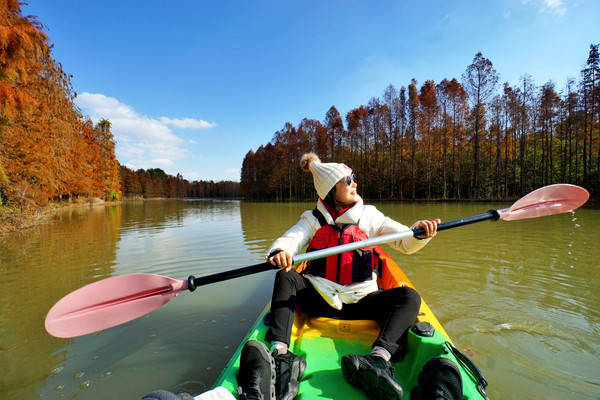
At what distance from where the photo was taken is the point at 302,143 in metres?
32.8

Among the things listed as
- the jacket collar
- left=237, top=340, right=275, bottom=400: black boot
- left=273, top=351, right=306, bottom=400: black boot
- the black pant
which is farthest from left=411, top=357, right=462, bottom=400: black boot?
the jacket collar

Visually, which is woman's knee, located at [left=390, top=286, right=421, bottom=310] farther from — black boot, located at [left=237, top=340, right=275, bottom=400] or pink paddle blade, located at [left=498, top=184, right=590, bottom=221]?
pink paddle blade, located at [left=498, top=184, right=590, bottom=221]

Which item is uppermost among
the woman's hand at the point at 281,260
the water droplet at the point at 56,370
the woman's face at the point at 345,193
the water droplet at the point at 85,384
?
the woman's face at the point at 345,193

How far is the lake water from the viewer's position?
6.10 ft

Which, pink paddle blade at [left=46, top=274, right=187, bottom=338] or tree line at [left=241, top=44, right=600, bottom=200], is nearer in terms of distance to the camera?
pink paddle blade at [left=46, top=274, right=187, bottom=338]

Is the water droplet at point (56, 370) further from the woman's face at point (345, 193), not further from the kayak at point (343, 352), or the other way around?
the woman's face at point (345, 193)

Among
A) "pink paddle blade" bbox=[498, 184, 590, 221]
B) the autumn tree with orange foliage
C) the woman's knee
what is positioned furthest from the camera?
the autumn tree with orange foliage

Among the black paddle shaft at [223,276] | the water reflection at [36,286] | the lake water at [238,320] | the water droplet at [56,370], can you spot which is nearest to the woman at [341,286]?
the black paddle shaft at [223,276]

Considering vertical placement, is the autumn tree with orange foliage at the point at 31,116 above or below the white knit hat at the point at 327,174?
Result: above

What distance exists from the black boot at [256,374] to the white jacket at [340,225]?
0.61m

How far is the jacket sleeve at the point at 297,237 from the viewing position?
1868 mm

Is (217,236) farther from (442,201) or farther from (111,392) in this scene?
(442,201)

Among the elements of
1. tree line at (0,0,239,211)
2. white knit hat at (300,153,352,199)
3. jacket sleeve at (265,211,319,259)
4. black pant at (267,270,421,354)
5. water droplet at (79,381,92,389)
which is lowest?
water droplet at (79,381,92,389)

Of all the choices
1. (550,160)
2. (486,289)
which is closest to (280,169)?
(550,160)
